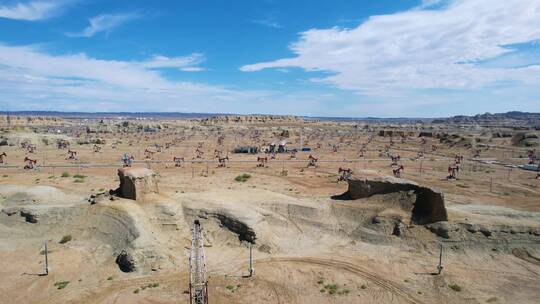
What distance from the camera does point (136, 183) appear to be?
2436 cm

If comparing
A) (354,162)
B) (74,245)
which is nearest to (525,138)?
(354,162)

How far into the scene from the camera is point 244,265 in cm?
2053

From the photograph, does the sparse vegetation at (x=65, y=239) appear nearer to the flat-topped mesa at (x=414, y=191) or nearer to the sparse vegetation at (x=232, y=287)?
the sparse vegetation at (x=232, y=287)

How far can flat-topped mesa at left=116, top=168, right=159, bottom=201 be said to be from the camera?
24359 mm

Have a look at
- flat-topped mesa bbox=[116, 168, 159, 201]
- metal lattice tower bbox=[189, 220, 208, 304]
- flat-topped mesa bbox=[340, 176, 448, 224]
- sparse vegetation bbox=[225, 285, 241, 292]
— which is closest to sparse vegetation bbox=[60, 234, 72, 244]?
flat-topped mesa bbox=[116, 168, 159, 201]

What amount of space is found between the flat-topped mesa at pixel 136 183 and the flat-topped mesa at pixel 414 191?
13.6 meters

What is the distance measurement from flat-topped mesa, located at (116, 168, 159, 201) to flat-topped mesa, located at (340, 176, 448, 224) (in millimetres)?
13610

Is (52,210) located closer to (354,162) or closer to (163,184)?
(163,184)

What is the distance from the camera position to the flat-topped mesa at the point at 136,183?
2436 cm

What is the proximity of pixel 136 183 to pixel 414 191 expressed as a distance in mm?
17636

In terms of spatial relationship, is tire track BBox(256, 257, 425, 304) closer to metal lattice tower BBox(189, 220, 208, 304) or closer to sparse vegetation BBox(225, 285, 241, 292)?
sparse vegetation BBox(225, 285, 241, 292)

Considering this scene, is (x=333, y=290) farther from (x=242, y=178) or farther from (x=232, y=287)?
(x=242, y=178)

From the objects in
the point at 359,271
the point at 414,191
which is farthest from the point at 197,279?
the point at 414,191

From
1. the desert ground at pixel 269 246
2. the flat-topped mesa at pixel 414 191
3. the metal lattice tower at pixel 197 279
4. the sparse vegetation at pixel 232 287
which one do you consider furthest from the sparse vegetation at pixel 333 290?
the flat-topped mesa at pixel 414 191
